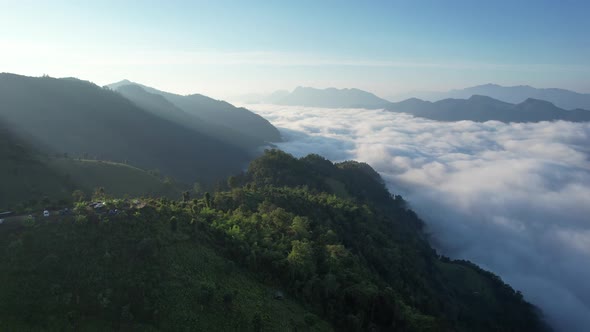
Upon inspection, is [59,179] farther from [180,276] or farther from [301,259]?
[301,259]

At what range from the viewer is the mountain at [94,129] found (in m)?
148

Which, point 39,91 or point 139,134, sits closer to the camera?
point 39,91

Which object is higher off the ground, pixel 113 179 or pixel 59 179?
pixel 59 179

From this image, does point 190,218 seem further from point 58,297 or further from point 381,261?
point 381,261

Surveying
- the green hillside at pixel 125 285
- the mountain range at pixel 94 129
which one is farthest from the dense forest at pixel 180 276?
the mountain range at pixel 94 129

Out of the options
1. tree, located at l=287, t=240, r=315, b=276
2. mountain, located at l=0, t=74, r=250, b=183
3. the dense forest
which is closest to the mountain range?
mountain, located at l=0, t=74, r=250, b=183

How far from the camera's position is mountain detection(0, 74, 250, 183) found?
14812 cm

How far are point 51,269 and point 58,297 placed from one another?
131 inches

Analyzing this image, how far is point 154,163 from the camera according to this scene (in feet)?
547

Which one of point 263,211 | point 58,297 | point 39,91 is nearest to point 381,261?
point 263,211

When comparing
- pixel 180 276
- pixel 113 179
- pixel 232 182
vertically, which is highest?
pixel 180 276

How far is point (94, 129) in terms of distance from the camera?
166 meters

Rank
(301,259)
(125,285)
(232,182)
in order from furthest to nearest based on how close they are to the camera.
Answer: (232,182) < (301,259) < (125,285)

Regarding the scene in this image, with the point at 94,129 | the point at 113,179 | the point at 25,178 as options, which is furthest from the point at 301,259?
the point at 94,129
